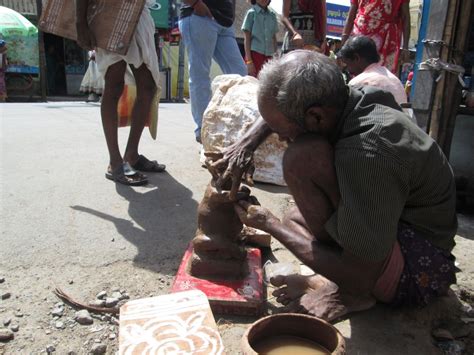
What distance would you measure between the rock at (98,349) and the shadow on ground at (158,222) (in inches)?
23.1

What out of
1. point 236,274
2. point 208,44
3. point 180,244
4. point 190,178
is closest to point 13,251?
point 180,244

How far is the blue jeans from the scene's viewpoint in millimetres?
4031

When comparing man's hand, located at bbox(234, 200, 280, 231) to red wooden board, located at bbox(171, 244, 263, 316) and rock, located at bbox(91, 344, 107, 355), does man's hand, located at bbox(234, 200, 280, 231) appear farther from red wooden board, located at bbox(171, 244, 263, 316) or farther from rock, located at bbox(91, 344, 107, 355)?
rock, located at bbox(91, 344, 107, 355)

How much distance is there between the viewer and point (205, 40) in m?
4.07

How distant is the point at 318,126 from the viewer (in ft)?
5.32

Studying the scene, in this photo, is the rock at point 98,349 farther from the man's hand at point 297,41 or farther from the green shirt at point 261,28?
the green shirt at point 261,28

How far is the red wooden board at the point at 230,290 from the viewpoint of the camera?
5.88ft

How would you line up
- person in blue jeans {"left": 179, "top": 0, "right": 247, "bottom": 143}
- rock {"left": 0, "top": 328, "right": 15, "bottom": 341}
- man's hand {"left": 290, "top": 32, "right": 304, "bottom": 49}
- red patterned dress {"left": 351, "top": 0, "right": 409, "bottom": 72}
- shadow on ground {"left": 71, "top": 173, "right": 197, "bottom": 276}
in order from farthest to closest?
man's hand {"left": 290, "top": 32, "right": 304, "bottom": 49}, person in blue jeans {"left": 179, "top": 0, "right": 247, "bottom": 143}, red patterned dress {"left": 351, "top": 0, "right": 409, "bottom": 72}, shadow on ground {"left": 71, "top": 173, "right": 197, "bottom": 276}, rock {"left": 0, "top": 328, "right": 15, "bottom": 341}

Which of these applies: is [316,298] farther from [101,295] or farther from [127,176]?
[127,176]

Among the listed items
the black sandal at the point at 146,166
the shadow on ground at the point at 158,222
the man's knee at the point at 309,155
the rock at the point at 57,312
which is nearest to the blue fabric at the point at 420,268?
the man's knee at the point at 309,155

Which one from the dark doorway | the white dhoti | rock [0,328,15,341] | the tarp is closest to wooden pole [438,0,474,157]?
the white dhoti

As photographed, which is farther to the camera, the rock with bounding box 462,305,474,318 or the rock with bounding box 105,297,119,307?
the rock with bounding box 462,305,474,318

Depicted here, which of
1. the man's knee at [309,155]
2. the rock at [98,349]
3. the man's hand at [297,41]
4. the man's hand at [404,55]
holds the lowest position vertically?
the rock at [98,349]

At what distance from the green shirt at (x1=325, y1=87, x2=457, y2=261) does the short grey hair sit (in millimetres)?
110
